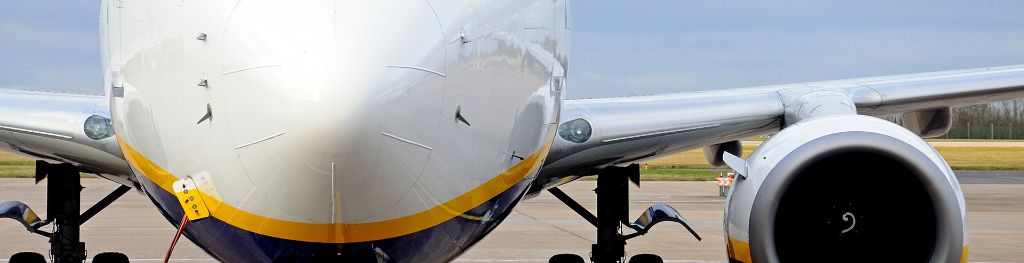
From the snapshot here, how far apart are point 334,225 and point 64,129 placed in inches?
137

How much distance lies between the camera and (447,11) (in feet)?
16.5

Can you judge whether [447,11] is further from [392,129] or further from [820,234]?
[820,234]

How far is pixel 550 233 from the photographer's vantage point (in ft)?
60.5

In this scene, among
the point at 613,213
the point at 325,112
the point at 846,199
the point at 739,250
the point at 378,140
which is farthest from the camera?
the point at 613,213

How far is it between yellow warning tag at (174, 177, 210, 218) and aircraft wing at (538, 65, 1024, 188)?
332cm

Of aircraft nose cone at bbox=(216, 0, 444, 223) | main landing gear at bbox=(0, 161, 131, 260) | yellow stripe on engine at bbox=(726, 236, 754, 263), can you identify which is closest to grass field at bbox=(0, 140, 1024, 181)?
main landing gear at bbox=(0, 161, 131, 260)

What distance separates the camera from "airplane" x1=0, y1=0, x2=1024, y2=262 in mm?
4613

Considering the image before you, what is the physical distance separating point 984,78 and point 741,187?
3.64 metres

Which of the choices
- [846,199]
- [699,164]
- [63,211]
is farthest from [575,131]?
[699,164]

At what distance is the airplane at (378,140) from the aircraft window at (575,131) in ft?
0.42

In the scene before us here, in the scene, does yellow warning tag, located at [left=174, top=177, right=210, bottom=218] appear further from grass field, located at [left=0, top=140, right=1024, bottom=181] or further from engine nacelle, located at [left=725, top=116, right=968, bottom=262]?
grass field, located at [left=0, top=140, right=1024, bottom=181]

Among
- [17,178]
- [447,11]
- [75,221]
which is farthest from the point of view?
[17,178]

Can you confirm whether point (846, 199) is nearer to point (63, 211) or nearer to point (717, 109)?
point (717, 109)

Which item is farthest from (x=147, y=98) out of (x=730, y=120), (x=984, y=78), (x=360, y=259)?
(x=984, y=78)
